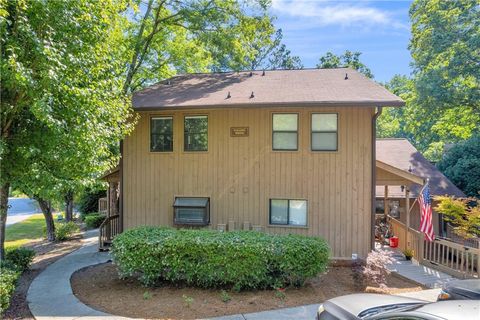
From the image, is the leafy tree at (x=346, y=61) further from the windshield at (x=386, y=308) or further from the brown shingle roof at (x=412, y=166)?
the windshield at (x=386, y=308)

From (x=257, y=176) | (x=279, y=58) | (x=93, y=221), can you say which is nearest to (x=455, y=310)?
(x=257, y=176)

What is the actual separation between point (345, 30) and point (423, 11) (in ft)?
35.2

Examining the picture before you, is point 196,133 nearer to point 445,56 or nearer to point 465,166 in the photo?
point 465,166

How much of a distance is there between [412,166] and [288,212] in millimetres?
7783

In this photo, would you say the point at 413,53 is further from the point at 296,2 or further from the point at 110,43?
the point at 110,43

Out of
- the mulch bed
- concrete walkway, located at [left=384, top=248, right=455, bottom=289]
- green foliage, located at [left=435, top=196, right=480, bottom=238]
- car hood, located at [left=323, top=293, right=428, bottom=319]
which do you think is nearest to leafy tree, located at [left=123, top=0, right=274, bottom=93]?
the mulch bed

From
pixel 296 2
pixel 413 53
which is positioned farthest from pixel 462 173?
pixel 296 2

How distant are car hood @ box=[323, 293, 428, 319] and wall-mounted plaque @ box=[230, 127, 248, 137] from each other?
626 centimetres

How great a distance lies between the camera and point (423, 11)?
1866 centimetres

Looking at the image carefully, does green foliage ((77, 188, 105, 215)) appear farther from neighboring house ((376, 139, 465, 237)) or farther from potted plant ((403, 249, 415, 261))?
potted plant ((403, 249, 415, 261))

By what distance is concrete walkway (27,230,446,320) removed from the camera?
5977 mm

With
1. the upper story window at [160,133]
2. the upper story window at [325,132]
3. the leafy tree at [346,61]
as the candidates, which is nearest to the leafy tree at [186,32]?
the upper story window at [160,133]

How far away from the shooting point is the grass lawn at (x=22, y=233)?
603 inches

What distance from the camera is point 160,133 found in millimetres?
10766
